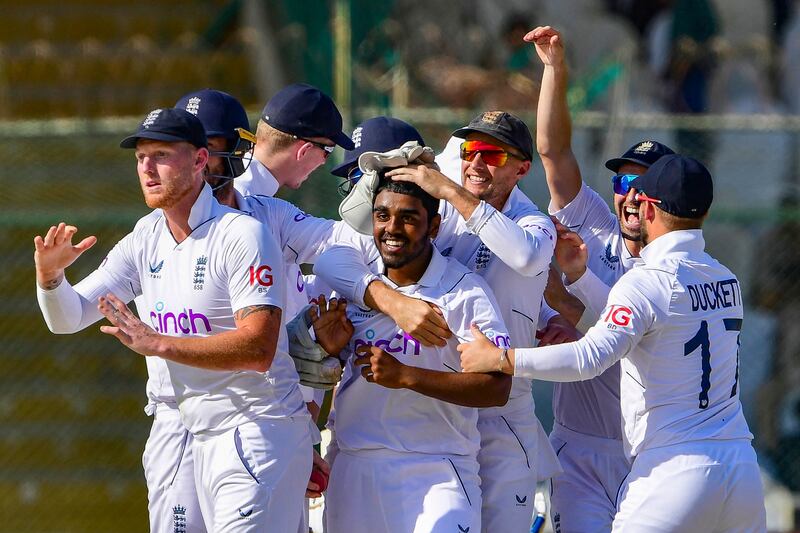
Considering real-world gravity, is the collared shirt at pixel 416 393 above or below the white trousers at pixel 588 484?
above

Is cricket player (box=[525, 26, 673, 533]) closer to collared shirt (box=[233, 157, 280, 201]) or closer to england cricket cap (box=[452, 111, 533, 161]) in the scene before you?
england cricket cap (box=[452, 111, 533, 161])

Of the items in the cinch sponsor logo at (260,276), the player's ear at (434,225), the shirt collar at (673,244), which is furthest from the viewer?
the player's ear at (434,225)

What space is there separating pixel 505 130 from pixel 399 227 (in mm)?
653

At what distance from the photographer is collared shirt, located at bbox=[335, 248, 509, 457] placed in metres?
4.63

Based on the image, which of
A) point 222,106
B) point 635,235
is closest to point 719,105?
point 635,235

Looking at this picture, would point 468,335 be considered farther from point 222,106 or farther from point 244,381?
point 222,106

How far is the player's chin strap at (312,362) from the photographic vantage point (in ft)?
15.2

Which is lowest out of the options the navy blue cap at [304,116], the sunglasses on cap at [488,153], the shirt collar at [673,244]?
the shirt collar at [673,244]

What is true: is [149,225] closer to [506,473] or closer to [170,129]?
[170,129]

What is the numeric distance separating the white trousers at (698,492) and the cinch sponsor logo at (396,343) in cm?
93

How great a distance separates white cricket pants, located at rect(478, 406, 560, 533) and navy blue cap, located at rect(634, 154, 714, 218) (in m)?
1.04

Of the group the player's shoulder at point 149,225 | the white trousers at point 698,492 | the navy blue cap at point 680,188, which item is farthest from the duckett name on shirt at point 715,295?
the player's shoulder at point 149,225

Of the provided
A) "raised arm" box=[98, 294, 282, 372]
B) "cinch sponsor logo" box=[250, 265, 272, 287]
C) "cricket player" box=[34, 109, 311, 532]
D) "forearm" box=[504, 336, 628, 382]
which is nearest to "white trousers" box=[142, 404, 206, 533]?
"cricket player" box=[34, 109, 311, 532]

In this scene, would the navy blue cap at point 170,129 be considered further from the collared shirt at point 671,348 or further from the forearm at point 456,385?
the collared shirt at point 671,348
